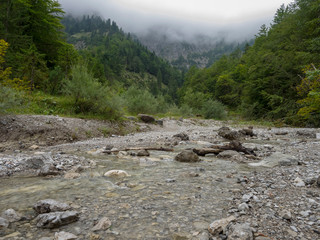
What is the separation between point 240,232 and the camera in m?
2.01

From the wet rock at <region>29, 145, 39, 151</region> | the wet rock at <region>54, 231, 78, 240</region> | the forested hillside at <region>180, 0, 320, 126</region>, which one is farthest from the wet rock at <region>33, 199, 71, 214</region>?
the forested hillside at <region>180, 0, 320, 126</region>

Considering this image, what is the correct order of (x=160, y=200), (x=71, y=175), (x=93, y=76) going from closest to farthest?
(x=160, y=200) < (x=71, y=175) < (x=93, y=76)

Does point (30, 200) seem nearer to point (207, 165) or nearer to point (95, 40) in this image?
point (207, 165)

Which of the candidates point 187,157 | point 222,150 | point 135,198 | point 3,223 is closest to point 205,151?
point 222,150

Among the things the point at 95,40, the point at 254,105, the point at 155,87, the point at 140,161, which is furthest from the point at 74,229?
the point at 95,40

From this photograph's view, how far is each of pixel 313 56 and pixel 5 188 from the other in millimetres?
22400

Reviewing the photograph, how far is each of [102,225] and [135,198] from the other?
33.8 inches

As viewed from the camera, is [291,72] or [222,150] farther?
[291,72]

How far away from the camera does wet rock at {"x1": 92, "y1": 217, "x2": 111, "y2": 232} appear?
7.21 feet

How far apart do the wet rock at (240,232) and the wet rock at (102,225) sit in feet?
4.57

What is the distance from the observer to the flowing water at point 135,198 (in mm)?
2209

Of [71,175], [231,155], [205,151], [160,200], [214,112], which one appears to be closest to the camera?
[160,200]

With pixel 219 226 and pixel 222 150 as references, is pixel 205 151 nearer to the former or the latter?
pixel 222 150

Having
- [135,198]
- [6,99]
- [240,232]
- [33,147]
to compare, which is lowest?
[33,147]
